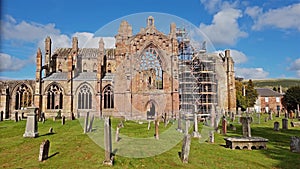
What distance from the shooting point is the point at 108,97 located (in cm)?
4056

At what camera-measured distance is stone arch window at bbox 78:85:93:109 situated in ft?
129

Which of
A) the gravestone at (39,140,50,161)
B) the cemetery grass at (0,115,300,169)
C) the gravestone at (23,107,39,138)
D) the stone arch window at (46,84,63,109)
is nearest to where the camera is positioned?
the cemetery grass at (0,115,300,169)

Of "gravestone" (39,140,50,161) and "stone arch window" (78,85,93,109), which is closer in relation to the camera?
"gravestone" (39,140,50,161)

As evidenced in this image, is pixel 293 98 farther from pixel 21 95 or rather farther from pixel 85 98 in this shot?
pixel 21 95

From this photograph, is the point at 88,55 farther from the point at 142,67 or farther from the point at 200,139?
the point at 200,139

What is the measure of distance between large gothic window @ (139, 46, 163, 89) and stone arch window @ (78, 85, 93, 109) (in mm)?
9250

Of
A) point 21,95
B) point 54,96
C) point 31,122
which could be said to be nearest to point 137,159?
point 31,122

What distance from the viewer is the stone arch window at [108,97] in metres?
40.0

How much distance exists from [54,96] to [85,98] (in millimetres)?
6171

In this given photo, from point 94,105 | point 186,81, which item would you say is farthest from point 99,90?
point 186,81

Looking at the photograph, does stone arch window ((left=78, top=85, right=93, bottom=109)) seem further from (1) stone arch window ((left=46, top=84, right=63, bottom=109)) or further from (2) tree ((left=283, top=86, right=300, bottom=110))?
(2) tree ((left=283, top=86, right=300, bottom=110))

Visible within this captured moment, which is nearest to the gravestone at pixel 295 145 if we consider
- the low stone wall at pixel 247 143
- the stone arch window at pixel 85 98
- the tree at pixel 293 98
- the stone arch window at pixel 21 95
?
the low stone wall at pixel 247 143

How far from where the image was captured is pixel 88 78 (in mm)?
41031

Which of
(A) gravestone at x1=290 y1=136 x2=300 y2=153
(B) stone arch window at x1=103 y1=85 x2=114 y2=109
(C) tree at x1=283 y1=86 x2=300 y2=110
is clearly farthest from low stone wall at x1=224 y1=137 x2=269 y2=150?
(C) tree at x1=283 y1=86 x2=300 y2=110
